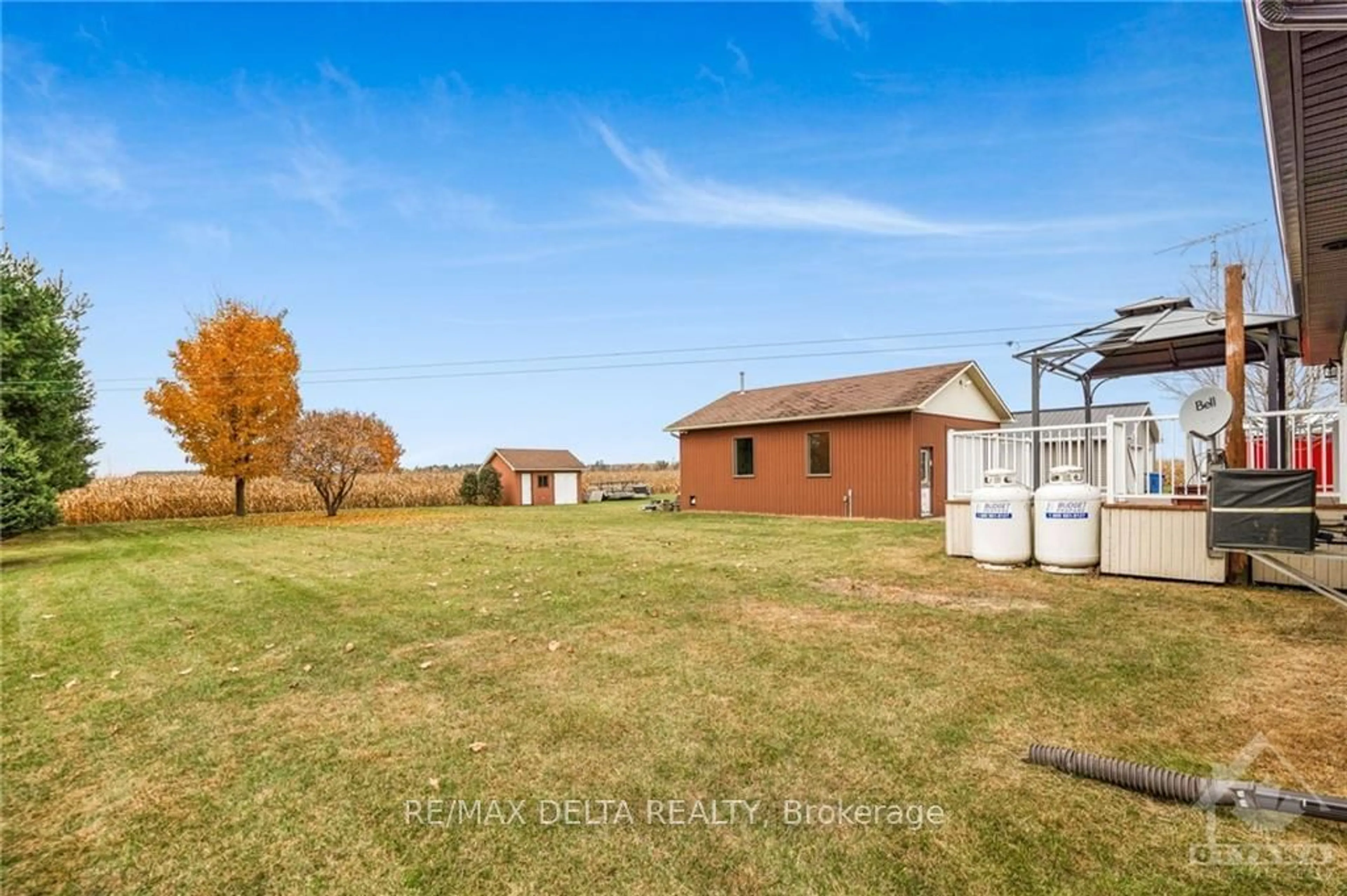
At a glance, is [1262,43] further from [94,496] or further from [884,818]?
[94,496]

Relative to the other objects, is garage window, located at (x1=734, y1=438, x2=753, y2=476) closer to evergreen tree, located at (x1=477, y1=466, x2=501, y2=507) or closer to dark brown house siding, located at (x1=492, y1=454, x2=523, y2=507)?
dark brown house siding, located at (x1=492, y1=454, x2=523, y2=507)

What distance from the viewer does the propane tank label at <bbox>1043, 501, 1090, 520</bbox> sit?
7.04m

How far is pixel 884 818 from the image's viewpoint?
92.7 inches

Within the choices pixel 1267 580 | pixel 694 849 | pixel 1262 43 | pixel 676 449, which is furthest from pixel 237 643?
pixel 676 449

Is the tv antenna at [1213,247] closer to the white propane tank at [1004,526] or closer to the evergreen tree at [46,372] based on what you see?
the white propane tank at [1004,526]

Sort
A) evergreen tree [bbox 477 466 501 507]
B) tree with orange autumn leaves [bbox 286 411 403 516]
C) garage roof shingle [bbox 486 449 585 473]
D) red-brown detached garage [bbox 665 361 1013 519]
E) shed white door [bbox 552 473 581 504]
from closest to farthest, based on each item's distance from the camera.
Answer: red-brown detached garage [bbox 665 361 1013 519], tree with orange autumn leaves [bbox 286 411 403 516], evergreen tree [bbox 477 466 501 507], garage roof shingle [bbox 486 449 585 473], shed white door [bbox 552 473 581 504]

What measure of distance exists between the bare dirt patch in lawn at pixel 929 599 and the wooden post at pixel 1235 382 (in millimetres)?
2333

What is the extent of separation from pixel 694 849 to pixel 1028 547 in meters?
6.75

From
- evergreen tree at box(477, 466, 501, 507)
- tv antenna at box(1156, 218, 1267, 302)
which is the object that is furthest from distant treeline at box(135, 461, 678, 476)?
tv antenna at box(1156, 218, 1267, 302)

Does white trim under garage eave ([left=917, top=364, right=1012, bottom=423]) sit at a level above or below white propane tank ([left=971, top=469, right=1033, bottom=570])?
above

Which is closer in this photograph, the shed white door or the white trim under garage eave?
the white trim under garage eave

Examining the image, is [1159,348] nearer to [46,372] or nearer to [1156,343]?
[1156,343]

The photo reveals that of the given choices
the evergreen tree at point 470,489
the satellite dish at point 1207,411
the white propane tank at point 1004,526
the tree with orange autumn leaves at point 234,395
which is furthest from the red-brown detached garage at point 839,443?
the evergreen tree at point 470,489

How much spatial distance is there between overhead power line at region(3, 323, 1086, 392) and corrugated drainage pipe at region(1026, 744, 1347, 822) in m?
24.0
